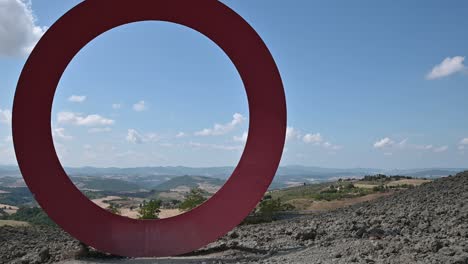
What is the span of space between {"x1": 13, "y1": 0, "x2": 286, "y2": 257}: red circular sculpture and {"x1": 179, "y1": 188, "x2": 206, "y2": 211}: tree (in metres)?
8.83

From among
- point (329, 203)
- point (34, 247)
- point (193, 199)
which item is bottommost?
point (34, 247)

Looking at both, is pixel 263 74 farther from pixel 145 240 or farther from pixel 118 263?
pixel 118 263

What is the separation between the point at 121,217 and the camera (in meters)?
9.57

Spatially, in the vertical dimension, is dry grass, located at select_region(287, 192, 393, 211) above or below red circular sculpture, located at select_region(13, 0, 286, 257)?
below

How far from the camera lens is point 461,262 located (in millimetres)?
6590

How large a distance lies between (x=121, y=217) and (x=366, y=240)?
4.91 meters

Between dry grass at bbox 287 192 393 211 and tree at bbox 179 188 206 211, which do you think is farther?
dry grass at bbox 287 192 393 211

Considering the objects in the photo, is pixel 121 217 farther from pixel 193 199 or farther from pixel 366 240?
pixel 193 199

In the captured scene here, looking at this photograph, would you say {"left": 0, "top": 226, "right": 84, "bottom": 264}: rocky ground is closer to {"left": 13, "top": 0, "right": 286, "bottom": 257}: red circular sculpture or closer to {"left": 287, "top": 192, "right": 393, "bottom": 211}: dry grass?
{"left": 13, "top": 0, "right": 286, "bottom": 257}: red circular sculpture

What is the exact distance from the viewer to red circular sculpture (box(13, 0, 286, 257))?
917cm

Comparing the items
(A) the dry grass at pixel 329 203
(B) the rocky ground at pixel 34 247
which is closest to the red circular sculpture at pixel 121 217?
(B) the rocky ground at pixel 34 247

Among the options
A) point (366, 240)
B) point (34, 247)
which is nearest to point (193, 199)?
point (34, 247)

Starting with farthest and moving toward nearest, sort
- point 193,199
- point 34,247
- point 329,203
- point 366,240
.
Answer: point 329,203, point 193,199, point 34,247, point 366,240

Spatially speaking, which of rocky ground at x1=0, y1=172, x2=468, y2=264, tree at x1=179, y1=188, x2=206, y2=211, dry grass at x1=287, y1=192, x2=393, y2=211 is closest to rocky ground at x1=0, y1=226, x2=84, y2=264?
rocky ground at x1=0, y1=172, x2=468, y2=264
